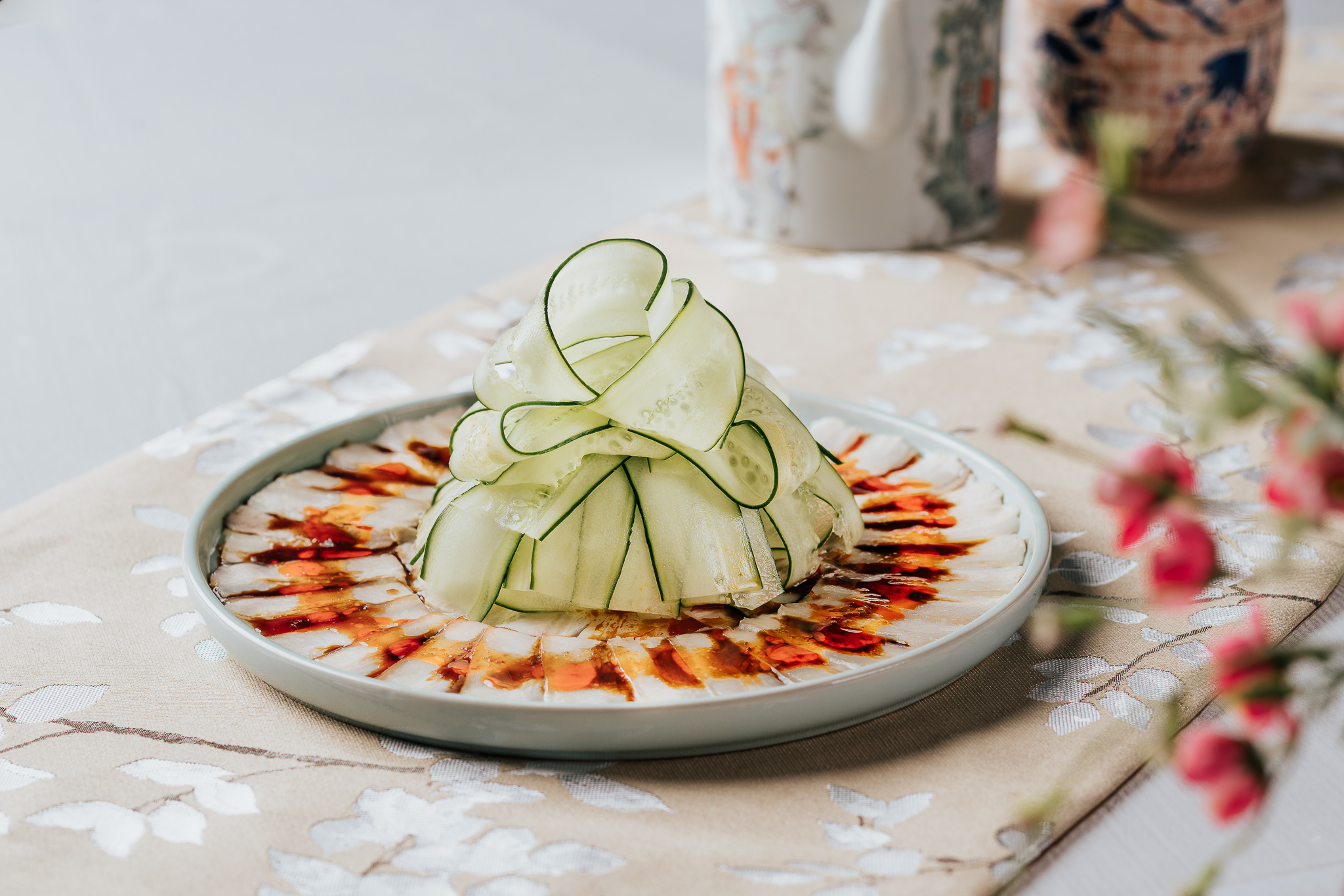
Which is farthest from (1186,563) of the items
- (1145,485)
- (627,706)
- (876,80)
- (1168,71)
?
(1168,71)

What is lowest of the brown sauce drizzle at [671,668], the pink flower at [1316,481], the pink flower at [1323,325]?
the brown sauce drizzle at [671,668]

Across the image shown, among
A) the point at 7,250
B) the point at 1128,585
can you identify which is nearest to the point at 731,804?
the point at 1128,585

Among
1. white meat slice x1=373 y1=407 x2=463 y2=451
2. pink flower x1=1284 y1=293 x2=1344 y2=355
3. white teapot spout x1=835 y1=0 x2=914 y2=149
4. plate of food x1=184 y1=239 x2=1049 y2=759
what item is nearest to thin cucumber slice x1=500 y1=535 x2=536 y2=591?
plate of food x1=184 y1=239 x2=1049 y2=759

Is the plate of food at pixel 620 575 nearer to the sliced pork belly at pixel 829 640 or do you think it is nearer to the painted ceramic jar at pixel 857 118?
the sliced pork belly at pixel 829 640

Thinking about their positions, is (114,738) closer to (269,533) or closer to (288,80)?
(269,533)

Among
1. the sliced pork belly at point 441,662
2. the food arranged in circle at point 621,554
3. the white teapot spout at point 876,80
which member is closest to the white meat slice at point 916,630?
the food arranged in circle at point 621,554

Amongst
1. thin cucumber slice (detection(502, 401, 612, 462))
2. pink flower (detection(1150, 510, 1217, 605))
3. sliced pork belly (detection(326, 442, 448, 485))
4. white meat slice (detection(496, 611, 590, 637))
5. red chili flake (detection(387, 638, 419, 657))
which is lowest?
white meat slice (detection(496, 611, 590, 637))

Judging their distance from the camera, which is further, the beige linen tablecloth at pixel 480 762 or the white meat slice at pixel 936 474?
the white meat slice at pixel 936 474

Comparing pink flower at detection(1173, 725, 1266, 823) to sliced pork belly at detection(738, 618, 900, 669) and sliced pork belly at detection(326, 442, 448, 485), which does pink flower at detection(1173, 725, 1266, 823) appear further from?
sliced pork belly at detection(326, 442, 448, 485)
